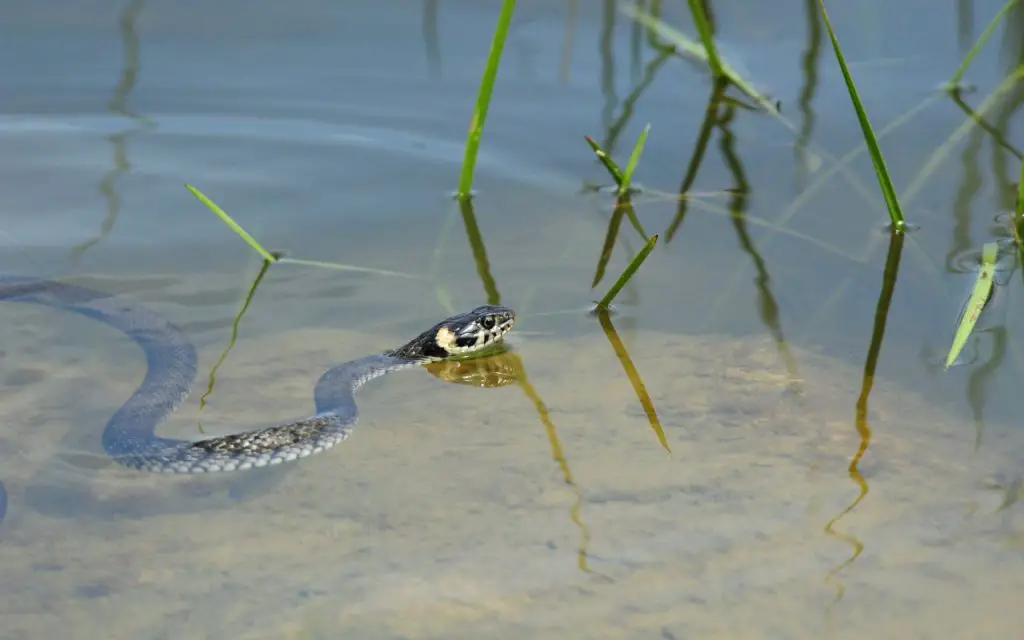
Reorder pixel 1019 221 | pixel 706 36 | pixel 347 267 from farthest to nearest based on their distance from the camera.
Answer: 1. pixel 706 36
2. pixel 1019 221
3. pixel 347 267

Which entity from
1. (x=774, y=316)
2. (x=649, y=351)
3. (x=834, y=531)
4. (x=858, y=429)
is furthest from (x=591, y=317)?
(x=834, y=531)

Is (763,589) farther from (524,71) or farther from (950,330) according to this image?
(524,71)

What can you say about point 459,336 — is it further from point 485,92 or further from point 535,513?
point 535,513

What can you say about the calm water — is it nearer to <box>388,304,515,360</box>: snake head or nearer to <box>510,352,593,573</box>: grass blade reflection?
<box>510,352,593,573</box>: grass blade reflection

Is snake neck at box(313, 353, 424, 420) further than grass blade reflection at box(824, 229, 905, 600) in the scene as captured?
Yes

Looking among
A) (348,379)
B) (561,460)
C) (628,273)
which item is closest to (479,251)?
(348,379)

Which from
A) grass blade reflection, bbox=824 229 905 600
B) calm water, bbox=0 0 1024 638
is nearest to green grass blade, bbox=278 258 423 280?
calm water, bbox=0 0 1024 638
